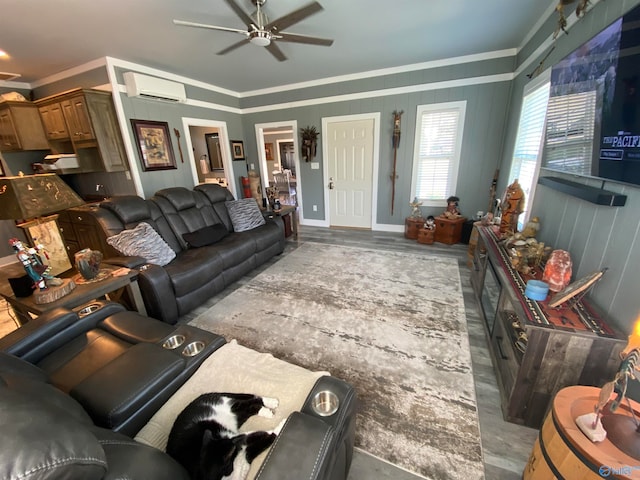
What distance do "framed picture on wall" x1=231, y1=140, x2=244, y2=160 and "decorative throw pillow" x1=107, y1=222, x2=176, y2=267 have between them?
3.08 meters

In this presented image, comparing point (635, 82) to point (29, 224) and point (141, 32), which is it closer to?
point (141, 32)

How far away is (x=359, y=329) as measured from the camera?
225 cm

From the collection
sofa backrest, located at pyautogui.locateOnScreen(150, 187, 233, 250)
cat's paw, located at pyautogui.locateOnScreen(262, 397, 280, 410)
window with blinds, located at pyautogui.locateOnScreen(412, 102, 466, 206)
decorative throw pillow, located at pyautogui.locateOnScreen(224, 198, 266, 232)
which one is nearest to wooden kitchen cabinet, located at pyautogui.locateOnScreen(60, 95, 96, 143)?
sofa backrest, located at pyautogui.locateOnScreen(150, 187, 233, 250)

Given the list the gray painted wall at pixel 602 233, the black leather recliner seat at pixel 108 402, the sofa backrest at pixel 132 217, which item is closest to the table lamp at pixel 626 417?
the gray painted wall at pixel 602 233

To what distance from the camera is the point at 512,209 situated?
246 cm

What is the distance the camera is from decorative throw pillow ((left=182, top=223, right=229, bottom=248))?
3051 mm

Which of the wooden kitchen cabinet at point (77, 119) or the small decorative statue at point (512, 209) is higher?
the wooden kitchen cabinet at point (77, 119)

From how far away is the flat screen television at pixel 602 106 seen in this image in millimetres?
1161

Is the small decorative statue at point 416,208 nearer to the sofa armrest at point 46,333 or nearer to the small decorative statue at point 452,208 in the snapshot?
the small decorative statue at point 452,208

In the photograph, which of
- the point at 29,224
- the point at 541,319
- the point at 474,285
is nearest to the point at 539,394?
the point at 541,319

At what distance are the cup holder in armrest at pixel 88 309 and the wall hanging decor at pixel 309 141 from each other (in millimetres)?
4136

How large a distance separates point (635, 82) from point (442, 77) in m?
3.23

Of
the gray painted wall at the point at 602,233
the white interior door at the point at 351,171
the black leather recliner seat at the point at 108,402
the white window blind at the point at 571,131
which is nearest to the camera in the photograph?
the black leather recliner seat at the point at 108,402

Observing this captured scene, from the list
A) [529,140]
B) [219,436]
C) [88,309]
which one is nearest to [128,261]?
[88,309]
